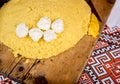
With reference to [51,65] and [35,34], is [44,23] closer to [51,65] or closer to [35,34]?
[35,34]

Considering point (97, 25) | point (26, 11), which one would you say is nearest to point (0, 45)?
point (26, 11)

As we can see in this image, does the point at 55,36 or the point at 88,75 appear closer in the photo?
the point at 55,36

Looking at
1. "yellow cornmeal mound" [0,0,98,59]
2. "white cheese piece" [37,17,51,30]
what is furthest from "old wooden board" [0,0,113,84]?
"white cheese piece" [37,17,51,30]

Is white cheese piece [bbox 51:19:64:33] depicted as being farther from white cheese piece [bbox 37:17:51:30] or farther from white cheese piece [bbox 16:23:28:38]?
white cheese piece [bbox 16:23:28:38]

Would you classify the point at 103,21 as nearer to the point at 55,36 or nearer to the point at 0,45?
the point at 55,36

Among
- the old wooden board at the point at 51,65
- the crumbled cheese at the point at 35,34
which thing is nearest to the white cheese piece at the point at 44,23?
the crumbled cheese at the point at 35,34

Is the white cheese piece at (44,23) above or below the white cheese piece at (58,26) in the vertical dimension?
above

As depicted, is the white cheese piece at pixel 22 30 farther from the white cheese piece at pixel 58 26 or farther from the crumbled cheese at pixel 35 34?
the white cheese piece at pixel 58 26
